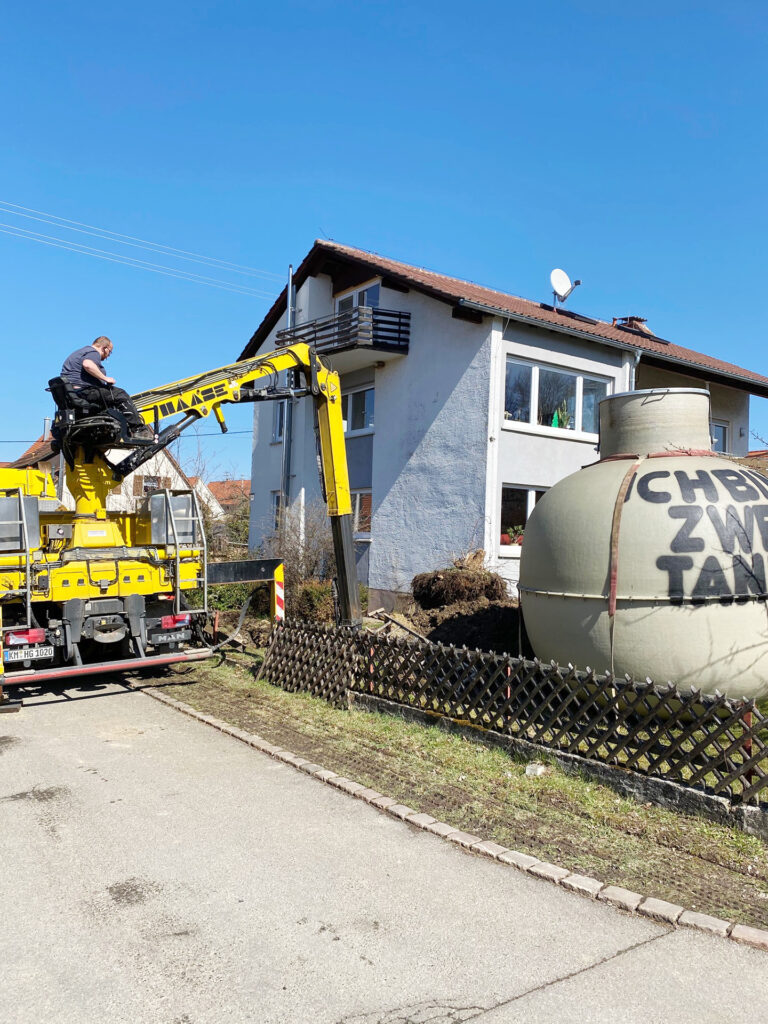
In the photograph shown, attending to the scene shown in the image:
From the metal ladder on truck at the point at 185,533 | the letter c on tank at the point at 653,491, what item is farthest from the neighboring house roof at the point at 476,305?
the letter c on tank at the point at 653,491

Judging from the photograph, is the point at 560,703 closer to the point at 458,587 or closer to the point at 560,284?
the point at 458,587

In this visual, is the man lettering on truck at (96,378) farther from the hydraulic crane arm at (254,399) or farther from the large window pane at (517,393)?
the large window pane at (517,393)

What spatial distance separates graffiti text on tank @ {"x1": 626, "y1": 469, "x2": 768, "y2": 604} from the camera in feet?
22.3

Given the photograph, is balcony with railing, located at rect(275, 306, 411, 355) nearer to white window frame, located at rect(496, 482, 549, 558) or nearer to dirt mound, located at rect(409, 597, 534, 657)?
white window frame, located at rect(496, 482, 549, 558)

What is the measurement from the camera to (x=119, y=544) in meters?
10.1

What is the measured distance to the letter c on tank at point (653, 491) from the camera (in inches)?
278

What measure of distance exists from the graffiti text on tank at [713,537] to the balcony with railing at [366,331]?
11297 mm

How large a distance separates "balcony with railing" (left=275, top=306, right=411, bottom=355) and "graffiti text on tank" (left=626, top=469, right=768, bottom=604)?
11.3m

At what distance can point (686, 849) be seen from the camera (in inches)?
201

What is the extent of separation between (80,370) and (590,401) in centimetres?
1188

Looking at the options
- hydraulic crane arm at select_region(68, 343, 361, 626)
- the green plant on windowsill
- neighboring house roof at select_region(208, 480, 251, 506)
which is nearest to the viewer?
hydraulic crane arm at select_region(68, 343, 361, 626)

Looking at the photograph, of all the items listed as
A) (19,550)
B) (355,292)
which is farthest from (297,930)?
(355,292)

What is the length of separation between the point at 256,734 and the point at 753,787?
182 inches

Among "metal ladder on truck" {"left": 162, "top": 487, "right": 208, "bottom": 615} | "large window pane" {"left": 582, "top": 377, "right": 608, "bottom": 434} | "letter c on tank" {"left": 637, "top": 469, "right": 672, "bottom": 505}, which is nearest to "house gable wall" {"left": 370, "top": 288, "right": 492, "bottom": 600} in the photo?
"large window pane" {"left": 582, "top": 377, "right": 608, "bottom": 434}
